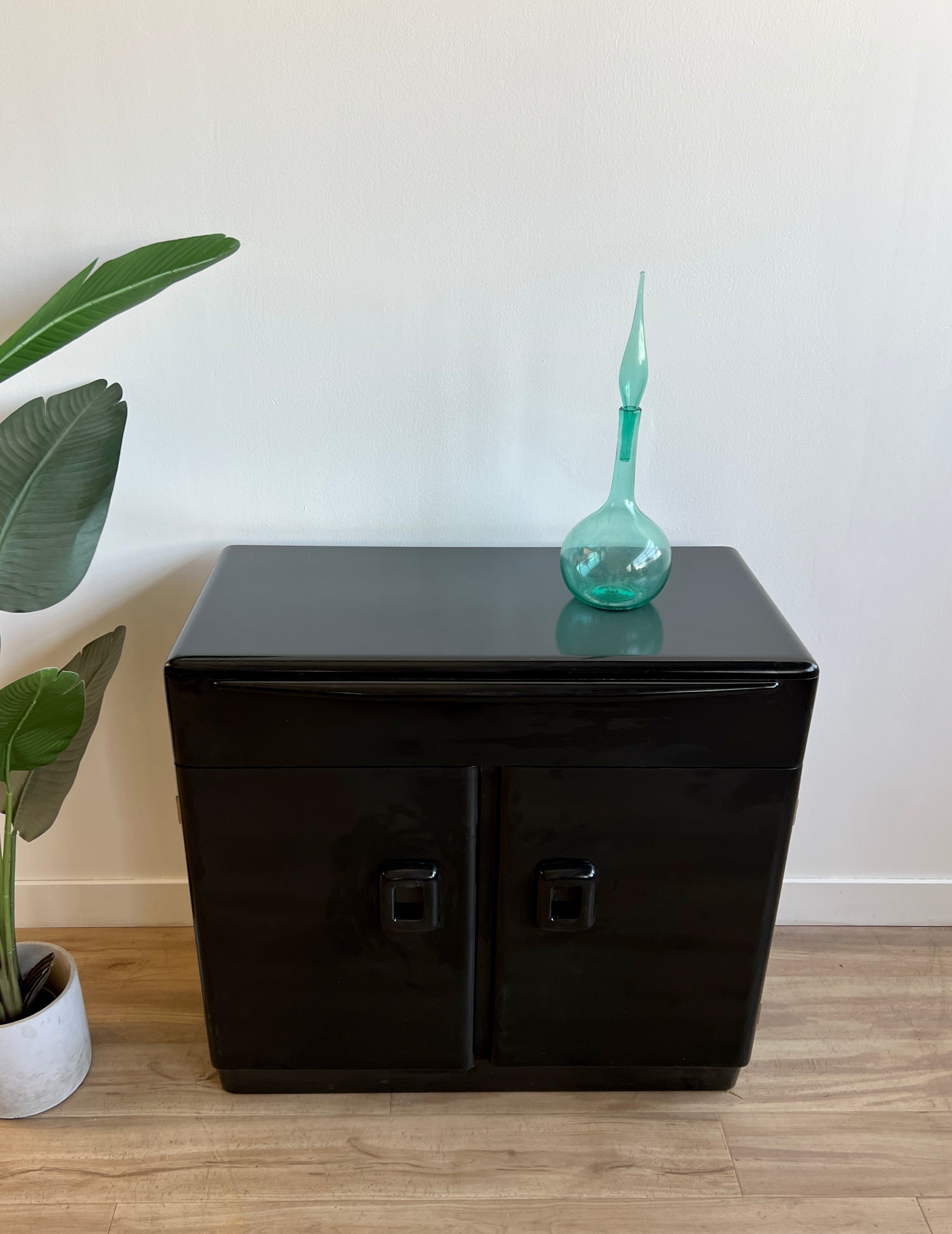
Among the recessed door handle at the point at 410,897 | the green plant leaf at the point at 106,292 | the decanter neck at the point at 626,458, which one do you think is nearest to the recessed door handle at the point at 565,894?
the recessed door handle at the point at 410,897

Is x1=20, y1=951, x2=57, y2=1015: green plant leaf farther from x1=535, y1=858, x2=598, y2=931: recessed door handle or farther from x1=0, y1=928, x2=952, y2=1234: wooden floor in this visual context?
x1=535, y1=858, x2=598, y2=931: recessed door handle

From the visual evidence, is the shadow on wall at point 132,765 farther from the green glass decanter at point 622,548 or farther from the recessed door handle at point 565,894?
the recessed door handle at point 565,894

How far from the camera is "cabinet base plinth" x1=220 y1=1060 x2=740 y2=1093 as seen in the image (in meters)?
1.52

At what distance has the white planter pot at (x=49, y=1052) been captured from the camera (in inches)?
56.7

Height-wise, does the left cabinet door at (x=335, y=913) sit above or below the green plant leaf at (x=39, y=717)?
below

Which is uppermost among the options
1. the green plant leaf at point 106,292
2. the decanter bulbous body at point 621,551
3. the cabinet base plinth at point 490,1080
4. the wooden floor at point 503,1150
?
the green plant leaf at point 106,292

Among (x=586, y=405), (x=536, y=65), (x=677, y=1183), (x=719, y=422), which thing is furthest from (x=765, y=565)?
(x=677, y=1183)

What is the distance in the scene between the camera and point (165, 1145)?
145 cm

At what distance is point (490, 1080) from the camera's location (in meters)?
1.53

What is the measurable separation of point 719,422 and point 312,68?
82cm

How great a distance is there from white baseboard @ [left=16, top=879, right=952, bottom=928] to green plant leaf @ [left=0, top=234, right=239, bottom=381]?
1.05m

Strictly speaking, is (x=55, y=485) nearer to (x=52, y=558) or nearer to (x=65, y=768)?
(x=52, y=558)

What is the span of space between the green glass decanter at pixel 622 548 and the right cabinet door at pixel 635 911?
0.86 feet

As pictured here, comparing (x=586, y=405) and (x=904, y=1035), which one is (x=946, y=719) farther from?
(x=586, y=405)
